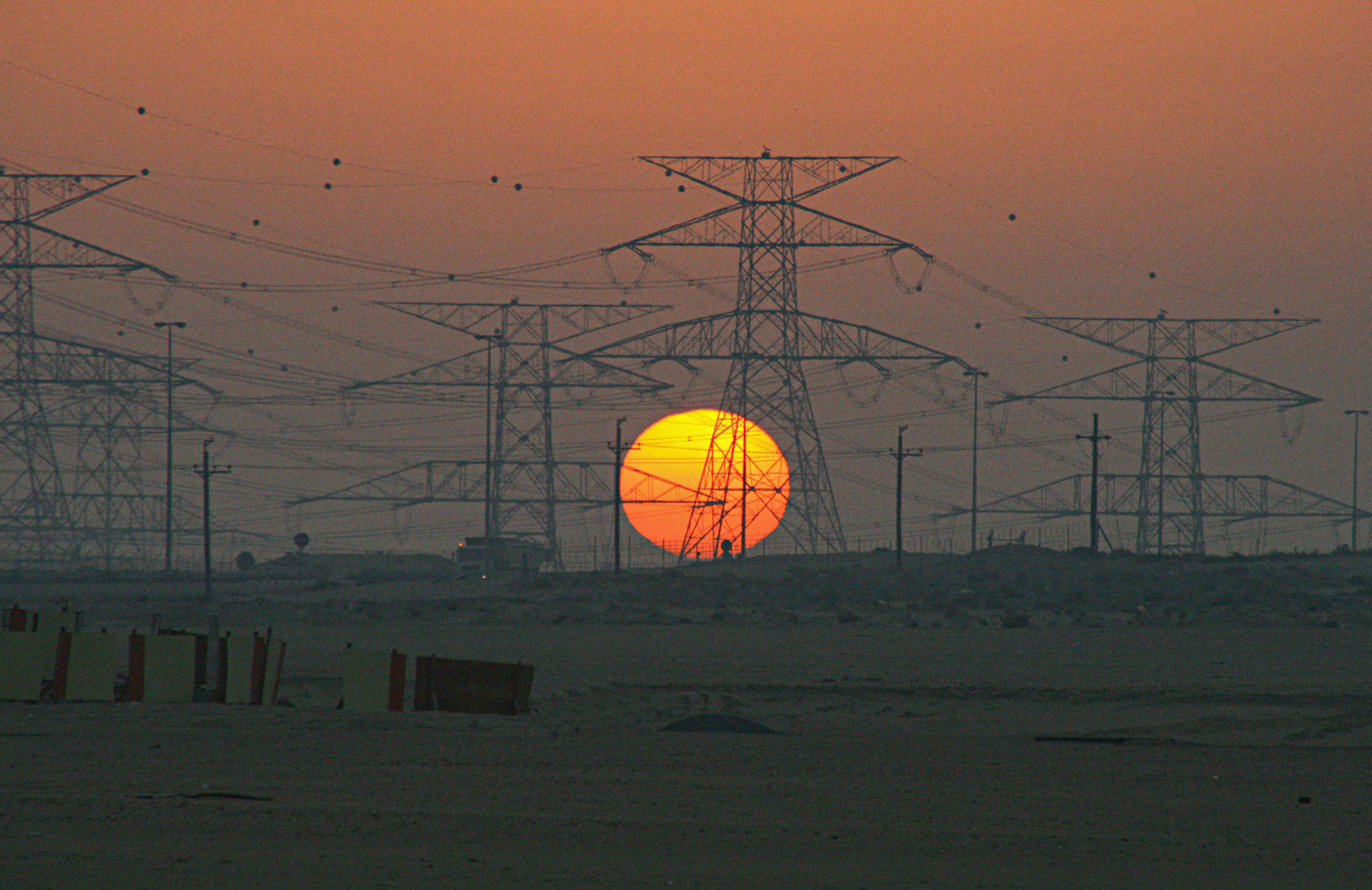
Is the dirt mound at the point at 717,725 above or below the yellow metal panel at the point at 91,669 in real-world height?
below

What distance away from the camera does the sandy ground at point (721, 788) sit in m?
10.5

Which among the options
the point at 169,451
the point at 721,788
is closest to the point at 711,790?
the point at 721,788

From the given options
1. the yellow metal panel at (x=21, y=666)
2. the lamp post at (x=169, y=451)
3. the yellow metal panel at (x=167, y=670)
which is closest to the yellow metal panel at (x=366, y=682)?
the yellow metal panel at (x=167, y=670)

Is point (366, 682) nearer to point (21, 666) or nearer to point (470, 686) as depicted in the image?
point (470, 686)

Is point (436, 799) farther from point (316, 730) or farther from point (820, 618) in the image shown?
point (820, 618)

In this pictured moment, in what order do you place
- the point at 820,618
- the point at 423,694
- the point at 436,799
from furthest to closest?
1. the point at 820,618
2. the point at 423,694
3. the point at 436,799

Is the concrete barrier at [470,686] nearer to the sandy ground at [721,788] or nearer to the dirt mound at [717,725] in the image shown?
the sandy ground at [721,788]

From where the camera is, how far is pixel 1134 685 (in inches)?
1105

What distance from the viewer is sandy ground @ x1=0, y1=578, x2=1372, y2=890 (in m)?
10.5

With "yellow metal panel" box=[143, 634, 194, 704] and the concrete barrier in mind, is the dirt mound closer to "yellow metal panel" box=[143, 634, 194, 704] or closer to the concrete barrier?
the concrete barrier

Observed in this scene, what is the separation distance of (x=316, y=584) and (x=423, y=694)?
57.5 metres

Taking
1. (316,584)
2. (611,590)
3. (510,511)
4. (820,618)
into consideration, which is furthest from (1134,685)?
(510,511)

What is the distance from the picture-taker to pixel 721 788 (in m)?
14.5

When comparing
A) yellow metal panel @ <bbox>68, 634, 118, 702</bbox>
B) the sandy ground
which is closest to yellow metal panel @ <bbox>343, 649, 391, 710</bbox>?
the sandy ground
